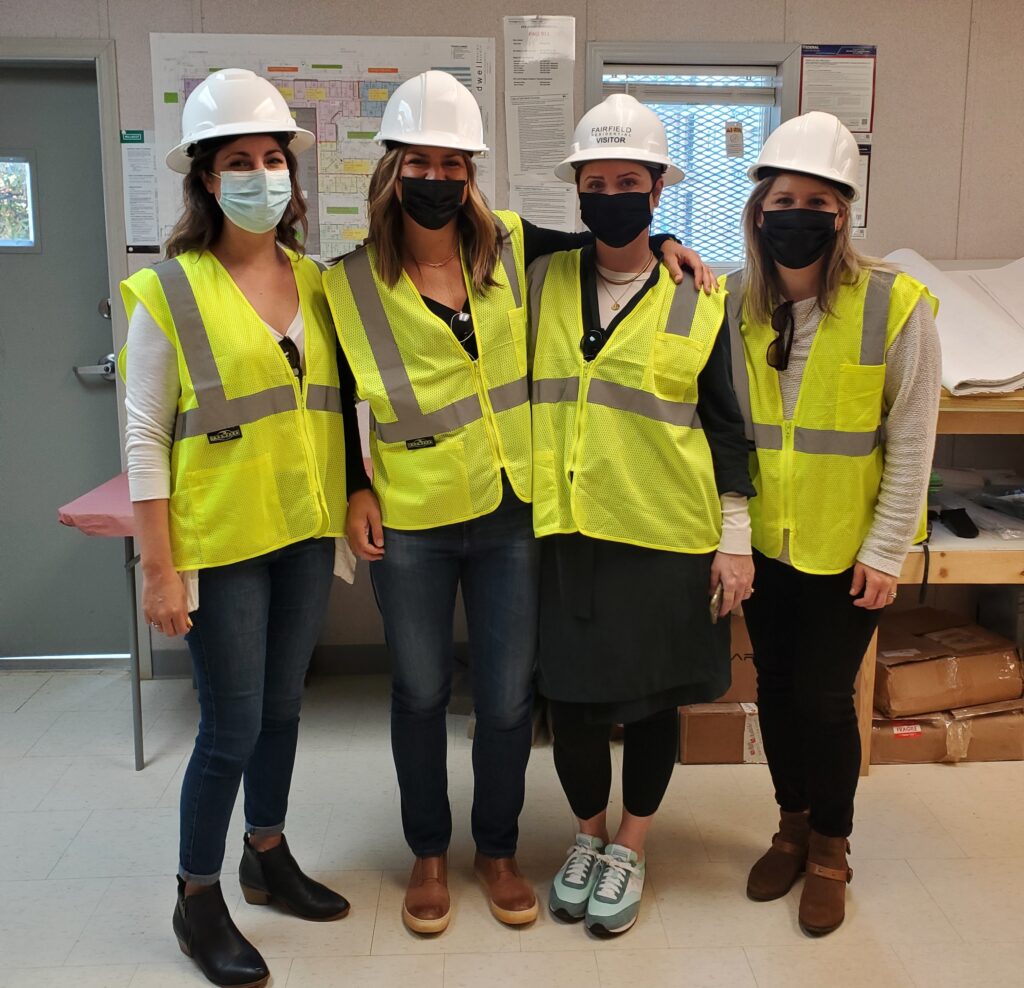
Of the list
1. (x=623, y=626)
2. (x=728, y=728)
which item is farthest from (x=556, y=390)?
(x=728, y=728)

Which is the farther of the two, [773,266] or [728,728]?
[728,728]

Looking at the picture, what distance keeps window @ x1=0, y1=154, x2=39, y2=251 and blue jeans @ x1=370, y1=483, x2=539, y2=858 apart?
7.02 feet

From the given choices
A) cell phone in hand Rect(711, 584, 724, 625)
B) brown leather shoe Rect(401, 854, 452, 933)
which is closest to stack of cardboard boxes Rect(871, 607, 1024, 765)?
cell phone in hand Rect(711, 584, 724, 625)

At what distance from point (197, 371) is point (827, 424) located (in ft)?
3.74

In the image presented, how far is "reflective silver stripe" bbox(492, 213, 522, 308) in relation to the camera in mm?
1894

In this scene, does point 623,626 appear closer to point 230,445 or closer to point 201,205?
point 230,445

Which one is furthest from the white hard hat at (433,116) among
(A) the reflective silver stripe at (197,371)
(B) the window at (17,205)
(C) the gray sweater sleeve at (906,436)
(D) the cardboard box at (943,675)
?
(B) the window at (17,205)

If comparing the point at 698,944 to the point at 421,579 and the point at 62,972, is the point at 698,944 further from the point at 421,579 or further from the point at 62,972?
the point at 62,972

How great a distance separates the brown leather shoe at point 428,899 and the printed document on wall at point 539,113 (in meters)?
2.00

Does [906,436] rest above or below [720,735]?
above

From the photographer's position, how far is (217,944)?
1.89 metres

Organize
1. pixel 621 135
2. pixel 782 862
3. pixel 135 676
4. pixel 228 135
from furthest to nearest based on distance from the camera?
1. pixel 135 676
2. pixel 782 862
3. pixel 621 135
4. pixel 228 135

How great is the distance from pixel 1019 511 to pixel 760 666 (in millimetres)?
1211

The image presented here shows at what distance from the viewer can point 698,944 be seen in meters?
2.01
